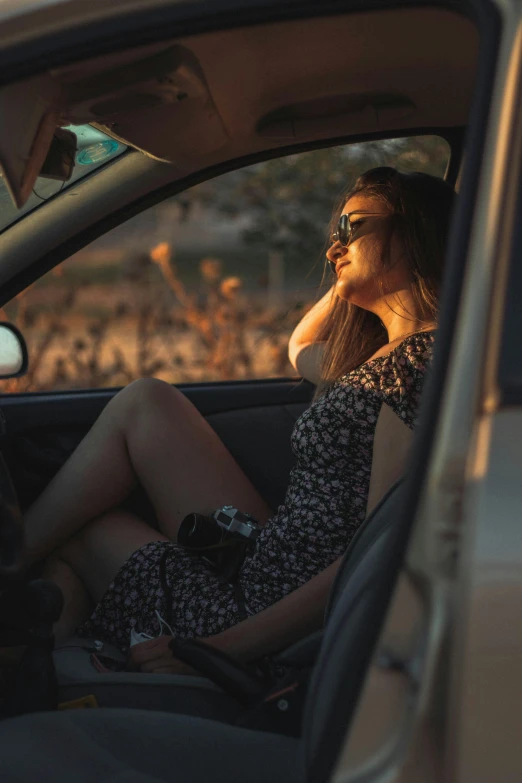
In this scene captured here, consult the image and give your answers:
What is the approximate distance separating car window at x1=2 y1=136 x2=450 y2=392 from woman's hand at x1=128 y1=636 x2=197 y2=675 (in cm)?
170

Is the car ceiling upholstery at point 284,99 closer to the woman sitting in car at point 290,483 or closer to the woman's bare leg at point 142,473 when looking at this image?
the woman sitting in car at point 290,483

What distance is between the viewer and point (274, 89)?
7.20 ft

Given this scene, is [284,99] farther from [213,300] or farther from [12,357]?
[213,300]

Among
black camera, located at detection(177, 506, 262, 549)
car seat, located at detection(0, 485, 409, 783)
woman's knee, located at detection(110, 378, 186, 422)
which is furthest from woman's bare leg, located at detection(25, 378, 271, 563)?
car seat, located at detection(0, 485, 409, 783)

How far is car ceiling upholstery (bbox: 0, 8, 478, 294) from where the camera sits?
1.84 m

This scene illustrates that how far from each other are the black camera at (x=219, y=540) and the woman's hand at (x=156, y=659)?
314 millimetres

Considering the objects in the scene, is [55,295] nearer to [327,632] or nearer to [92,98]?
[92,98]

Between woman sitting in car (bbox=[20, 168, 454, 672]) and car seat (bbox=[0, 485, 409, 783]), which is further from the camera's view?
woman sitting in car (bbox=[20, 168, 454, 672])

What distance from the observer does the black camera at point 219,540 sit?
7.68 feet

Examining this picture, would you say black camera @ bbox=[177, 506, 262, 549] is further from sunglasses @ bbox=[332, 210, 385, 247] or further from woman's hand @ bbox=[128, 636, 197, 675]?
Answer: sunglasses @ bbox=[332, 210, 385, 247]

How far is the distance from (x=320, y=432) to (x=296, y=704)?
83 cm

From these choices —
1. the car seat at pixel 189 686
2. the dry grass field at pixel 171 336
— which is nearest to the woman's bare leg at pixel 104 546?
the car seat at pixel 189 686

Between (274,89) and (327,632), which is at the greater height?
(274,89)

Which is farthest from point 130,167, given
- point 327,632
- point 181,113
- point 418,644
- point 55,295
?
point 55,295
